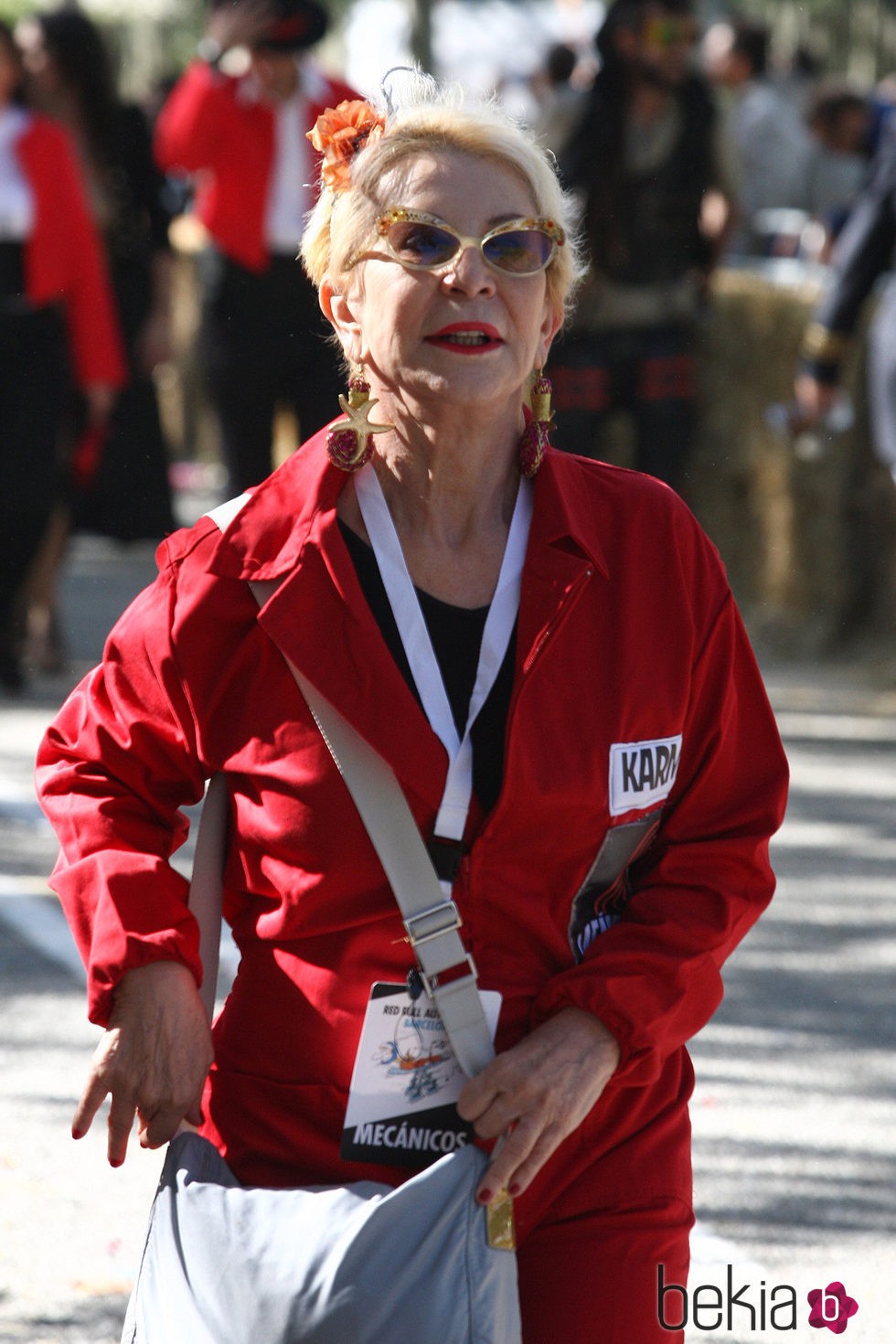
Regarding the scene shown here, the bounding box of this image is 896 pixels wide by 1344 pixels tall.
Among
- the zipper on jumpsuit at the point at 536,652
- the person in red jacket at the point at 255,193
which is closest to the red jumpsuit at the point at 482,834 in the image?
the zipper on jumpsuit at the point at 536,652

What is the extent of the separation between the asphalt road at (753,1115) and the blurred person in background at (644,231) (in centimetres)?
212

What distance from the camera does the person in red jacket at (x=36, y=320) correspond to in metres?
7.89

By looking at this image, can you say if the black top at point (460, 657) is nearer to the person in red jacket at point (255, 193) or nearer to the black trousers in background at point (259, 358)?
the black trousers in background at point (259, 358)

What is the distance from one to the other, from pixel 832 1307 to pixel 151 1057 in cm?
156

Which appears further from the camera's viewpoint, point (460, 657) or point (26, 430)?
point (26, 430)

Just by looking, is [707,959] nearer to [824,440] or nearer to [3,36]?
[3,36]

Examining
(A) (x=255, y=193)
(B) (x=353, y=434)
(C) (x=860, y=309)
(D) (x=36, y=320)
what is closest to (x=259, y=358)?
(A) (x=255, y=193)

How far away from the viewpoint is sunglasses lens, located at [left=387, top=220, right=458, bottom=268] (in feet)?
8.63

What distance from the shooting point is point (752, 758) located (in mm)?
2723

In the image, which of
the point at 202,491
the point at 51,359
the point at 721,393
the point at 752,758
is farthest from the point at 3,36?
the point at 202,491

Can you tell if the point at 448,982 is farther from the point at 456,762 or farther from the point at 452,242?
the point at 452,242

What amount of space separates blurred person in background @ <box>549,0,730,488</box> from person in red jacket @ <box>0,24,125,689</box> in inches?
71.7

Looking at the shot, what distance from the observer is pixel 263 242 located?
316 inches

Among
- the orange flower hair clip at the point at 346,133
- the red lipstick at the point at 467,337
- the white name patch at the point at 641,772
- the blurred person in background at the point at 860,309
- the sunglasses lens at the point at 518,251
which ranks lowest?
the blurred person in background at the point at 860,309
